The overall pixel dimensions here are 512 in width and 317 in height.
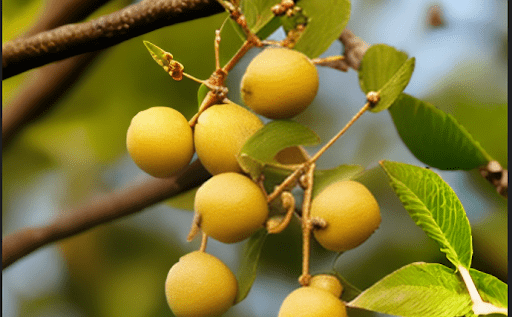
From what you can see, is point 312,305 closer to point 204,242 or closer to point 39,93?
point 204,242

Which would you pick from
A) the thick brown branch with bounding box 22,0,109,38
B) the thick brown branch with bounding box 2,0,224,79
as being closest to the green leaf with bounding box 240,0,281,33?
the thick brown branch with bounding box 2,0,224,79

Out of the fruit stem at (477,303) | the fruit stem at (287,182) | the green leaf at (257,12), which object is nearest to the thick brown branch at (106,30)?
the green leaf at (257,12)

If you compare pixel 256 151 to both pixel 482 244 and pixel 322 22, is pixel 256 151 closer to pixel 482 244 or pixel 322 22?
pixel 322 22

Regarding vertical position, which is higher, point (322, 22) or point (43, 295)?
point (322, 22)

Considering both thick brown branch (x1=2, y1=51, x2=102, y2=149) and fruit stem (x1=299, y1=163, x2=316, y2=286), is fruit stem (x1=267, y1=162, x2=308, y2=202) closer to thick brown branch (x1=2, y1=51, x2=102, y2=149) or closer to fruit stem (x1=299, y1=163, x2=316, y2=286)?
fruit stem (x1=299, y1=163, x2=316, y2=286)

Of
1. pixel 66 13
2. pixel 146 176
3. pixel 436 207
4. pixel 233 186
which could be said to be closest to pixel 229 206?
pixel 233 186

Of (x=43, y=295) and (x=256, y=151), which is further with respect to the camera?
(x=43, y=295)

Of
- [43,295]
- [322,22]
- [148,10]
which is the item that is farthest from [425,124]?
[43,295]
